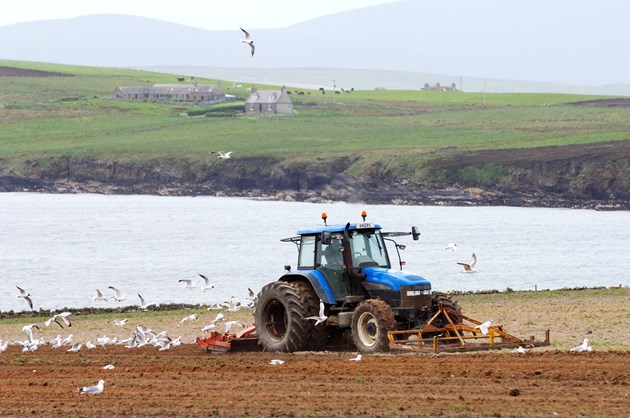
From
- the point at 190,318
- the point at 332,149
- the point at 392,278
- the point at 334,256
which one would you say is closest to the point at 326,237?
the point at 334,256

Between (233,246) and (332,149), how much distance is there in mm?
48932

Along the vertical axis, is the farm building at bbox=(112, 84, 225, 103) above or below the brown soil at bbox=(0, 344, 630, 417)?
below

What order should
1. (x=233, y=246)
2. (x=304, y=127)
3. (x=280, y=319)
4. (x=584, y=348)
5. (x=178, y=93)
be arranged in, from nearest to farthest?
(x=584, y=348)
(x=280, y=319)
(x=233, y=246)
(x=304, y=127)
(x=178, y=93)

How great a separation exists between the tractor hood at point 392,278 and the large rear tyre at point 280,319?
129 centimetres

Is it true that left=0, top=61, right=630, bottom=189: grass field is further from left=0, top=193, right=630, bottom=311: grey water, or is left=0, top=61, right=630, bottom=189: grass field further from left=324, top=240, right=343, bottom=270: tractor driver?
left=324, top=240, right=343, bottom=270: tractor driver

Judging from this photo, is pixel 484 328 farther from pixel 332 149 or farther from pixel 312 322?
pixel 332 149

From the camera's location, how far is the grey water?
161 feet

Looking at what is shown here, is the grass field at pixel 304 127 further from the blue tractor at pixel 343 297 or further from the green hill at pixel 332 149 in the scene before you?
the blue tractor at pixel 343 297

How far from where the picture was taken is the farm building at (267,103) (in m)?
155

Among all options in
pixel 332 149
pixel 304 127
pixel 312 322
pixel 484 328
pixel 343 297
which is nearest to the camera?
pixel 484 328

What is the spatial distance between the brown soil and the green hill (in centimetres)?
7739

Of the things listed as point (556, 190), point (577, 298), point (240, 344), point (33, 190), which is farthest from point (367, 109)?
point (240, 344)

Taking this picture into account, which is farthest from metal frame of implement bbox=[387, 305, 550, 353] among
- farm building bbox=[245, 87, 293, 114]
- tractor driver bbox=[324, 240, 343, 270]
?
farm building bbox=[245, 87, 293, 114]

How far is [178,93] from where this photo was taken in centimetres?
17488
